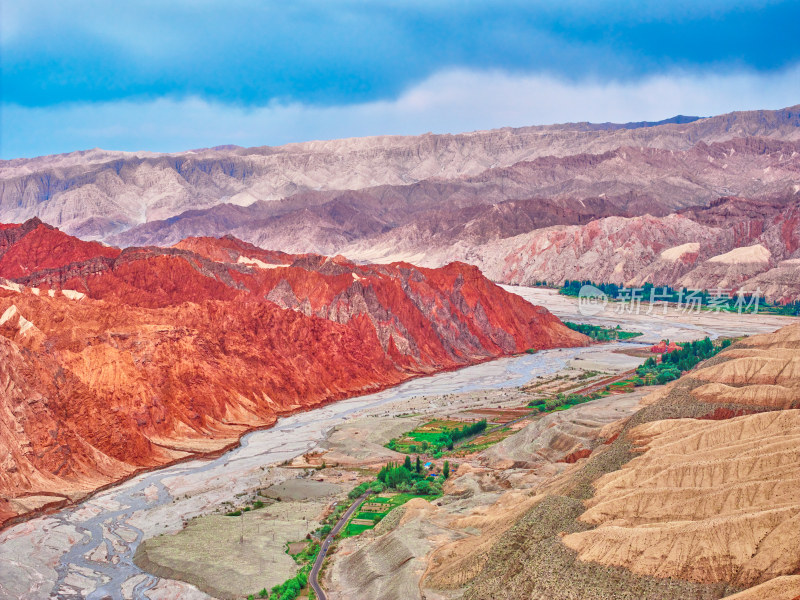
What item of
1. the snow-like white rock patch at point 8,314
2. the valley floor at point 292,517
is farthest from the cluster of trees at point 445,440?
the snow-like white rock patch at point 8,314

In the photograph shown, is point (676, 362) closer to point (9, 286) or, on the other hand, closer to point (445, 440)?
point (445, 440)

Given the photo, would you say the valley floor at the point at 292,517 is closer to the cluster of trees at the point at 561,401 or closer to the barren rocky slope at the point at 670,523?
the barren rocky slope at the point at 670,523

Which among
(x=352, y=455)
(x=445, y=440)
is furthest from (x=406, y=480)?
(x=445, y=440)

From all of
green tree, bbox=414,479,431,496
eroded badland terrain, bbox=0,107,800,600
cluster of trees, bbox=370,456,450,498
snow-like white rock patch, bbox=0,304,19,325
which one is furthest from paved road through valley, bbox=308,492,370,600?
snow-like white rock patch, bbox=0,304,19,325

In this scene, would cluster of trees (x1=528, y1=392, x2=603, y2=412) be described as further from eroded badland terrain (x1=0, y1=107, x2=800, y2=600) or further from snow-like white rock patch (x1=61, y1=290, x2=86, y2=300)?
Answer: snow-like white rock patch (x1=61, y1=290, x2=86, y2=300)

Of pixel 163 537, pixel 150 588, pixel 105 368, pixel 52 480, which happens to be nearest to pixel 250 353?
pixel 105 368
